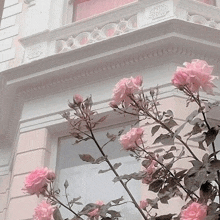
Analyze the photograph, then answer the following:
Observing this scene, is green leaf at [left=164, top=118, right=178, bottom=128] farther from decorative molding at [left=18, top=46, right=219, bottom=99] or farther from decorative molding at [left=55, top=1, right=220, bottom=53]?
decorative molding at [left=55, top=1, right=220, bottom=53]

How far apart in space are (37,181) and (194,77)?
0.88m

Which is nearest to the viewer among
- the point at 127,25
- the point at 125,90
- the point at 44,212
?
the point at 125,90

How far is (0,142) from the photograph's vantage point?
7121 mm

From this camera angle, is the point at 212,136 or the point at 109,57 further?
the point at 109,57

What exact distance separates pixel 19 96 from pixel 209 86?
175 inches

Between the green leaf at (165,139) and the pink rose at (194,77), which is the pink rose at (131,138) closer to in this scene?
the green leaf at (165,139)

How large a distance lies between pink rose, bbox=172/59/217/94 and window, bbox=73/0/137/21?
498cm

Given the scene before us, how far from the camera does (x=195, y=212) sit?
5.43 ft

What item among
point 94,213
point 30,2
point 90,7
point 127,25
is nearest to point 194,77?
point 94,213

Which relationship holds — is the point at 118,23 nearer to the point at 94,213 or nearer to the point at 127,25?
the point at 127,25

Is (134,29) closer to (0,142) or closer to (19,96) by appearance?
(19,96)

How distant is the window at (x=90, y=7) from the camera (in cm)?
677

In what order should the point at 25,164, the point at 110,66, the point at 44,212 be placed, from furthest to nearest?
the point at 110,66 → the point at 25,164 → the point at 44,212

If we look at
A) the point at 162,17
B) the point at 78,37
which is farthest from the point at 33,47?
the point at 162,17
